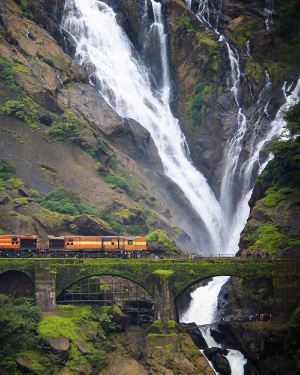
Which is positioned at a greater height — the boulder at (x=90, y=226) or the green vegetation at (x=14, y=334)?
the boulder at (x=90, y=226)

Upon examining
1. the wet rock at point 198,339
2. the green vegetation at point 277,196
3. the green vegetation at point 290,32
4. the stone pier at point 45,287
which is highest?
the green vegetation at point 290,32

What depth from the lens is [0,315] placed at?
223ft

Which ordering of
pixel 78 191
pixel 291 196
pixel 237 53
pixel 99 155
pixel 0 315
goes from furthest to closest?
pixel 237 53 → pixel 99 155 → pixel 78 191 → pixel 291 196 → pixel 0 315

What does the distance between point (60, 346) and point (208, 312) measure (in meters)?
25.9

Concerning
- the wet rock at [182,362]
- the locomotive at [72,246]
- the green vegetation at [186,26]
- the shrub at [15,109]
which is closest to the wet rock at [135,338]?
the wet rock at [182,362]

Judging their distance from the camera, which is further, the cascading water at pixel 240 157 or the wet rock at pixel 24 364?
the cascading water at pixel 240 157

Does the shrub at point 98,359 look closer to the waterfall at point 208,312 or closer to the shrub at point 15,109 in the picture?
the waterfall at point 208,312

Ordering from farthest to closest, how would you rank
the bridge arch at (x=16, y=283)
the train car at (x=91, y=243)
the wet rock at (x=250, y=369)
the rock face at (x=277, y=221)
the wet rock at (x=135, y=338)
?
1. the rock face at (x=277, y=221)
2. the train car at (x=91, y=243)
3. the bridge arch at (x=16, y=283)
4. the wet rock at (x=135, y=338)
5. the wet rock at (x=250, y=369)

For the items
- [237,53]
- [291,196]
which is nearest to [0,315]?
[291,196]

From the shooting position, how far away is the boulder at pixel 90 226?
90.3m

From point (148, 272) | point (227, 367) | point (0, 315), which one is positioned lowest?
point (227, 367)

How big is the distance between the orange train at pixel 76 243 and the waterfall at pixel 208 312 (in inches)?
460

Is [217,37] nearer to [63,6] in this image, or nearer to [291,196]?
[63,6]

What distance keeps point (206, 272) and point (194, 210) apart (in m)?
40.1
